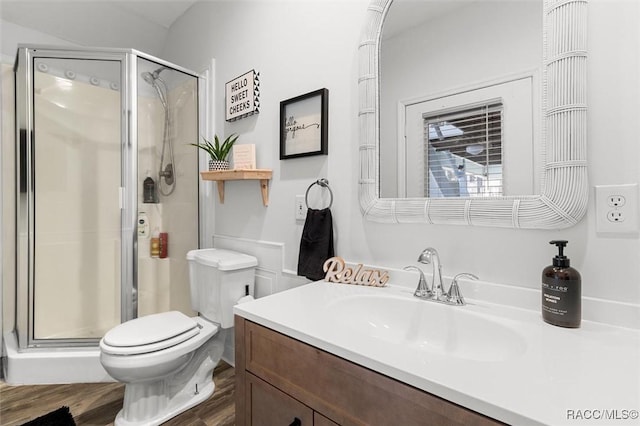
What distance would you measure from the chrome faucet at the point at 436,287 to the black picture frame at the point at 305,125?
0.66 meters

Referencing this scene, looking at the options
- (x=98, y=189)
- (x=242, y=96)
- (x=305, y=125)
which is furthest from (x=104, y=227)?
(x=305, y=125)

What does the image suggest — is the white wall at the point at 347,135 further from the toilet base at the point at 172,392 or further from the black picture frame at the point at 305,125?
the toilet base at the point at 172,392

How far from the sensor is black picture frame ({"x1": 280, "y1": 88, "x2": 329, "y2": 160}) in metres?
1.40

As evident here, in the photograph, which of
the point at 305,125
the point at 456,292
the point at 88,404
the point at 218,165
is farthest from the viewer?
the point at 218,165

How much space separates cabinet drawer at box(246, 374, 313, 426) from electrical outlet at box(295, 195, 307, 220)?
2.49ft

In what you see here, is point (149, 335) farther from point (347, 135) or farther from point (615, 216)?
point (615, 216)

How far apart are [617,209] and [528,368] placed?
525 mm

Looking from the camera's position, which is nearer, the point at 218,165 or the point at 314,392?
the point at 314,392

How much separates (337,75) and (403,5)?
36 cm

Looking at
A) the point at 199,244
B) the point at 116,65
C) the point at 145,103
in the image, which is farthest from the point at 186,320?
the point at 116,65

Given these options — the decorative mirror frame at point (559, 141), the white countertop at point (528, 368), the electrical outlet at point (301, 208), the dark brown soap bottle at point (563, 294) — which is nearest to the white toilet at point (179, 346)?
the electrical outlet at point (301, 208)

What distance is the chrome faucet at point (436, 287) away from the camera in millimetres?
984

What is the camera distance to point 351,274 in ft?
4.02

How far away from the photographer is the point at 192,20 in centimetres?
229
